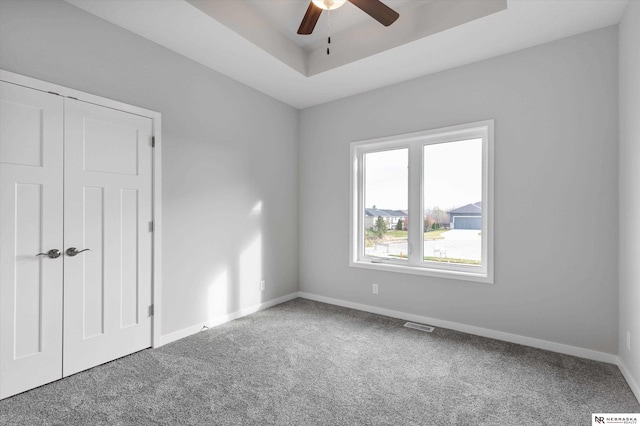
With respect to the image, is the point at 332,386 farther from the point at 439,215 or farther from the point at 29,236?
the point at 29,236

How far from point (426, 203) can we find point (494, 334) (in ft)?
4.97

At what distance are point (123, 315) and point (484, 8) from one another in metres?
3.92

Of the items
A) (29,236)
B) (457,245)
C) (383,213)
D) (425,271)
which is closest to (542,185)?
(457,245)

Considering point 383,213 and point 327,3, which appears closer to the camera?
point 327,3

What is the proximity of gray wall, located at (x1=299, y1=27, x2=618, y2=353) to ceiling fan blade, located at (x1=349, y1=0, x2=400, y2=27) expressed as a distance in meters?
1.40

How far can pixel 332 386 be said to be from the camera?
2275 millimetres

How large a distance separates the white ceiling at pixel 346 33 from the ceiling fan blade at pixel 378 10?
0.67 metres

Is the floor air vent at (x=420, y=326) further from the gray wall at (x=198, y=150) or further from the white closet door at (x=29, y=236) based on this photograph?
the white closet door at (x=29, y=236)

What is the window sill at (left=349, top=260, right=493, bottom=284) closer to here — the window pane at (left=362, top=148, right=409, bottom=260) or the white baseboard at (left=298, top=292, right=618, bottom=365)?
the window pane at (left=362, top=148, right=409, bottom=260)

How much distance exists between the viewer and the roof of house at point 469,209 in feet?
10.9

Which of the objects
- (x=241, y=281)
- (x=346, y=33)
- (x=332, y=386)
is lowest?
(x=332, y=386)

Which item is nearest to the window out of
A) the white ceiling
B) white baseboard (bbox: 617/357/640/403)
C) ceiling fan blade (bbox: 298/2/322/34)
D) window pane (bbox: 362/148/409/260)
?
window pane (bbox: 362/148/409/260)

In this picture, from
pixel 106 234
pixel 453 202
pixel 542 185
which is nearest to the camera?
pixel 106 234

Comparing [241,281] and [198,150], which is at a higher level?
[198,150]
